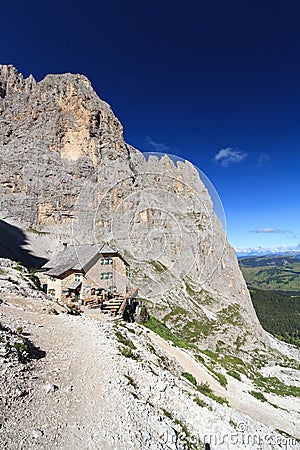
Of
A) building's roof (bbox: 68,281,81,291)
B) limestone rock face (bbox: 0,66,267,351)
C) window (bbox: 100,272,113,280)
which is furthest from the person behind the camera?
building's roof (bbox: 68,281,81,291)

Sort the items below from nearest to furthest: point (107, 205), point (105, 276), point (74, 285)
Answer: point (107, 205) → point (105, 276) → point (74, 285)

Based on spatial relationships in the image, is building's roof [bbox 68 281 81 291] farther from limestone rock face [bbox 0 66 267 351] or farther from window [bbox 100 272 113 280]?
window [bbox 100 272 113 280]

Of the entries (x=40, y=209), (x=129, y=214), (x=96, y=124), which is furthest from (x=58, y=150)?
(x=129, y=214)

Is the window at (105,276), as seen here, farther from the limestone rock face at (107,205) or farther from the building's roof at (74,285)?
the building's roof at (74,285)

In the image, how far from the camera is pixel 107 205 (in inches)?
289

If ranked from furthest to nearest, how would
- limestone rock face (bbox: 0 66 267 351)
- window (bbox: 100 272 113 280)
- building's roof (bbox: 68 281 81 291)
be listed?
building's roof (bbox: 68 281 81 291)
window (bbox: 100 272 113 280)
limestone rock face (bbox: 0 66 267 351)

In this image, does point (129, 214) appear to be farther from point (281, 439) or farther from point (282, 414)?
point (282, 414)

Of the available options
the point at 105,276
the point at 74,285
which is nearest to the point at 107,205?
the point at 105,276

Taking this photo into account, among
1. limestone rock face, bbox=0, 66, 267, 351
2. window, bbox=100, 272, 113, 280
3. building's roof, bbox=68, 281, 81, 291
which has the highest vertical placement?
limestone rock face, bbox=0, 66, 267, 351

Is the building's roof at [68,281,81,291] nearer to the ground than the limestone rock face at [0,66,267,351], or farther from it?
nearer to the ground

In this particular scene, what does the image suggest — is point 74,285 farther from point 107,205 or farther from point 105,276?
point 107,205

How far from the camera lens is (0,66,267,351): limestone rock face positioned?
6781 mm

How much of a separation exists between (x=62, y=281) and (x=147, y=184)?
1981 cm

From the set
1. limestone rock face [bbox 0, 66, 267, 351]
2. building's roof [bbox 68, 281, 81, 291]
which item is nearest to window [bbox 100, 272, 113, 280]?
limestone rock face [bbox 0, 66, 267, 351]
